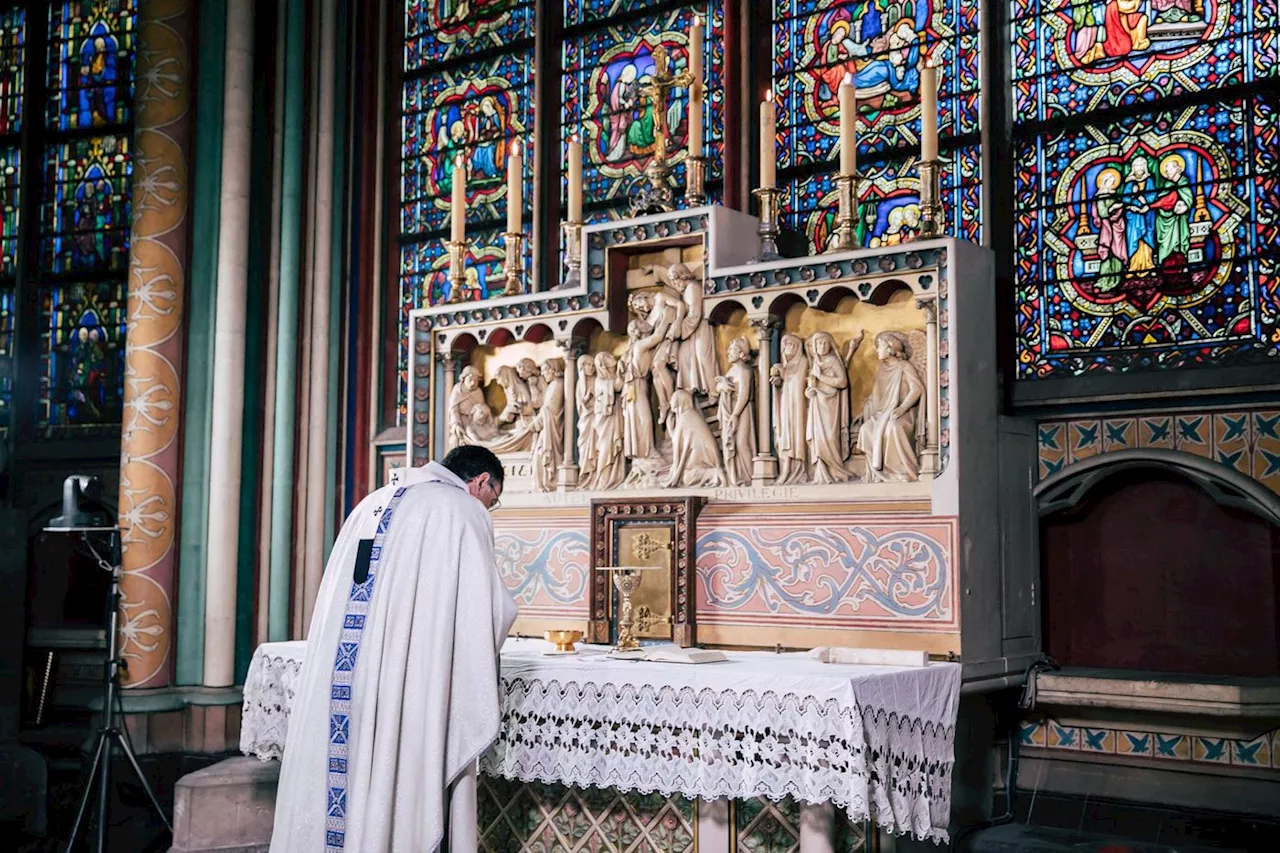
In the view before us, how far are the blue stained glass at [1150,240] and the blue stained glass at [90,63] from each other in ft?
23.4

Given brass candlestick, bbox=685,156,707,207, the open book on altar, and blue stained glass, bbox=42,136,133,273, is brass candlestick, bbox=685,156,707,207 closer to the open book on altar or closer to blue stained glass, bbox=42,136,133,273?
the open book on altar

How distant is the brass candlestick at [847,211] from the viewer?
6512 mm

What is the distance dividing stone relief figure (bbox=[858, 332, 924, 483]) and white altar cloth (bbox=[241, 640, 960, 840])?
885 mm

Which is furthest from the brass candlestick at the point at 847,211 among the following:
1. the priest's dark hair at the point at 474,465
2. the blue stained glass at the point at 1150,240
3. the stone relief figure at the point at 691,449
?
the priest's dark hair at the point at 474,465

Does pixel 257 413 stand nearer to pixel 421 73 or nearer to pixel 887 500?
pixel 421 73

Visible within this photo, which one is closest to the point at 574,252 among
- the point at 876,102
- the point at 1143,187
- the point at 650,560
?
the point at 650,560

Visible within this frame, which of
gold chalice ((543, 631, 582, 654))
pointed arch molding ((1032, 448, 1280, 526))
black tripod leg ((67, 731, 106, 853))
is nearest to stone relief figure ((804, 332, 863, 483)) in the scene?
pointed arch molding ((1032, 448, 1280, 526))

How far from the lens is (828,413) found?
642 cm

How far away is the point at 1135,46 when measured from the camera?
23.1ft

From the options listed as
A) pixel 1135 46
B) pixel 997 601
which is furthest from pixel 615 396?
pixel 1135 46

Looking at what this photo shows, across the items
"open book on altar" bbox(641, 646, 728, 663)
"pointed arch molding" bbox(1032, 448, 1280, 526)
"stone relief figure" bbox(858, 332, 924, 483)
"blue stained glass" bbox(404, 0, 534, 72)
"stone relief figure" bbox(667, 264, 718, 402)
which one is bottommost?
"open book on altar" bbox(641, 646, 728, 663)

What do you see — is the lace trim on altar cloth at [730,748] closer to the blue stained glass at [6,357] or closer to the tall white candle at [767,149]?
the tall white candle at [767,149]

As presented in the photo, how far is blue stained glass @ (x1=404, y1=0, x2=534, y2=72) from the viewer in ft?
31.5

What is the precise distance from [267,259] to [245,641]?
101 inches
